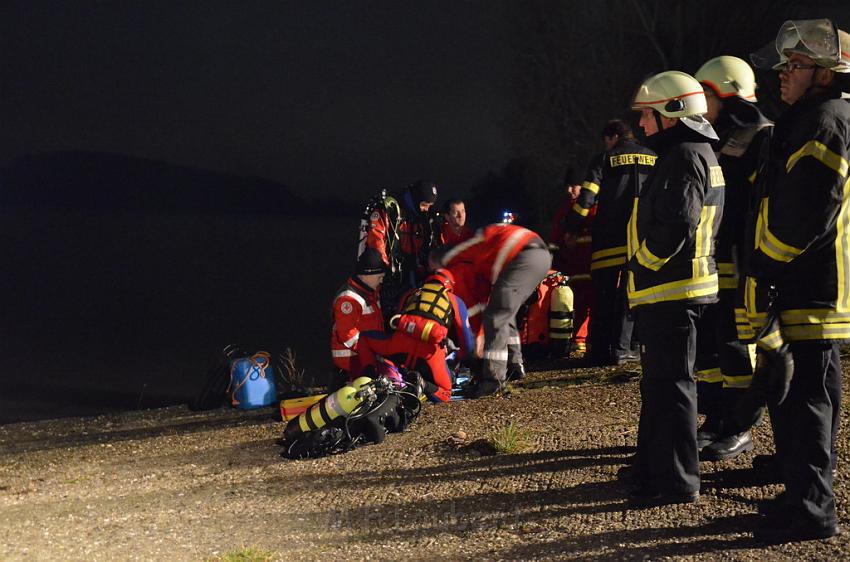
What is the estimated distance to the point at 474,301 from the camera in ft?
22.8

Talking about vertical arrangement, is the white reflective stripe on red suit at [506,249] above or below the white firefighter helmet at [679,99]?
below

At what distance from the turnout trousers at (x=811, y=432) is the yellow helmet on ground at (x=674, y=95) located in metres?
1.19

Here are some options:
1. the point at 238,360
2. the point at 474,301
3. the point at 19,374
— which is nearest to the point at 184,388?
the point at 19,374

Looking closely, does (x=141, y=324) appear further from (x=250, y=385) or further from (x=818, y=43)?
(x=818, y=43)

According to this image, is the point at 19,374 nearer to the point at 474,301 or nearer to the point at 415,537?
the point at 474,301

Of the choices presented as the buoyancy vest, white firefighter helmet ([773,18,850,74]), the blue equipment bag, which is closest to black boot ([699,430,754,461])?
white firefighter helmet ([773,18,850,74])

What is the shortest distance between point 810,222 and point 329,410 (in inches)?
125

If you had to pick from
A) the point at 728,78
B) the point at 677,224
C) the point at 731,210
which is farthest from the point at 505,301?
the point at 677,224

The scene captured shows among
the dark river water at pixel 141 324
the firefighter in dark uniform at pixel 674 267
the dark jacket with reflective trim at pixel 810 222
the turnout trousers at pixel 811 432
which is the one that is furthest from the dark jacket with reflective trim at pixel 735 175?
the dark river water at pixel 141 324

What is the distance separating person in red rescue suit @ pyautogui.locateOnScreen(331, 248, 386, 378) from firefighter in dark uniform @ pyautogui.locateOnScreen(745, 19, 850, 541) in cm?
400

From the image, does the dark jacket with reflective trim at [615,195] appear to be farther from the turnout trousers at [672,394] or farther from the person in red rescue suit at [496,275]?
the turnout trousers at [672,394]

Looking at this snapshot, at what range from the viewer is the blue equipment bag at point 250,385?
7996 millimetres

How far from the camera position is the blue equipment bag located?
8.00m

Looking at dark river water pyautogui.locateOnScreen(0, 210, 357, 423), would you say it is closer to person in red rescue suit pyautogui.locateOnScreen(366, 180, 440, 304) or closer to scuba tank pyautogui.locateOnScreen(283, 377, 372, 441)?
person in red rescue suit pyautogui.locateOnScreen(366, 180, 440, 304)
